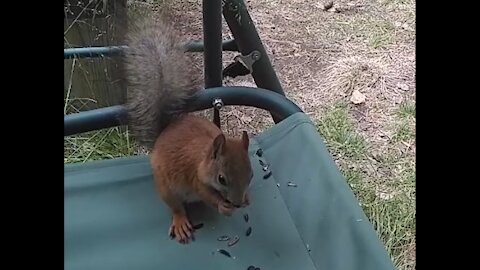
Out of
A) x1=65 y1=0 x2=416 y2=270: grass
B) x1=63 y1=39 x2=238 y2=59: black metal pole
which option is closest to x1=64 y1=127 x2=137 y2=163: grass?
x1=65 y1=0 x2=416 y2=270: grass

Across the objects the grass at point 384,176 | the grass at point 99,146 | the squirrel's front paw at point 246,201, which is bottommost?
the grass at point 384,176

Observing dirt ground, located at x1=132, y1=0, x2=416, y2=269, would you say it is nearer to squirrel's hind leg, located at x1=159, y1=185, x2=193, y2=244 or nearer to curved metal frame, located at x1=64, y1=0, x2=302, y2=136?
curved metal frame, located at x1=64, y1=0, x2=302, y2=136

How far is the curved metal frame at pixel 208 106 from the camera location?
125cm

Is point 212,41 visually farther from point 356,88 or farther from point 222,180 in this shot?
point 356,88

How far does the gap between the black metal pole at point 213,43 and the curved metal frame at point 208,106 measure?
0.10 ft

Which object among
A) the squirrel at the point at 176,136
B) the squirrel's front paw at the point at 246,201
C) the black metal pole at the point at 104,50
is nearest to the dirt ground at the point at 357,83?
the black metal pole at the point at 104,50

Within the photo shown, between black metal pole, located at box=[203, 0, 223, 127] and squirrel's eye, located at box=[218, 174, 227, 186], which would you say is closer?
squirrel's eye, located at box=[218, 174, 227, 186]

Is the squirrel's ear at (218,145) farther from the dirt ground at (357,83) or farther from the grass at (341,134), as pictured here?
the grass at (341,134)

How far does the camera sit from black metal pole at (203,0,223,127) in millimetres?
1304

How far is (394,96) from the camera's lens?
2256mm

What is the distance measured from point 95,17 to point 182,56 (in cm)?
71

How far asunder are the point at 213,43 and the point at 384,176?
0.80 metres
